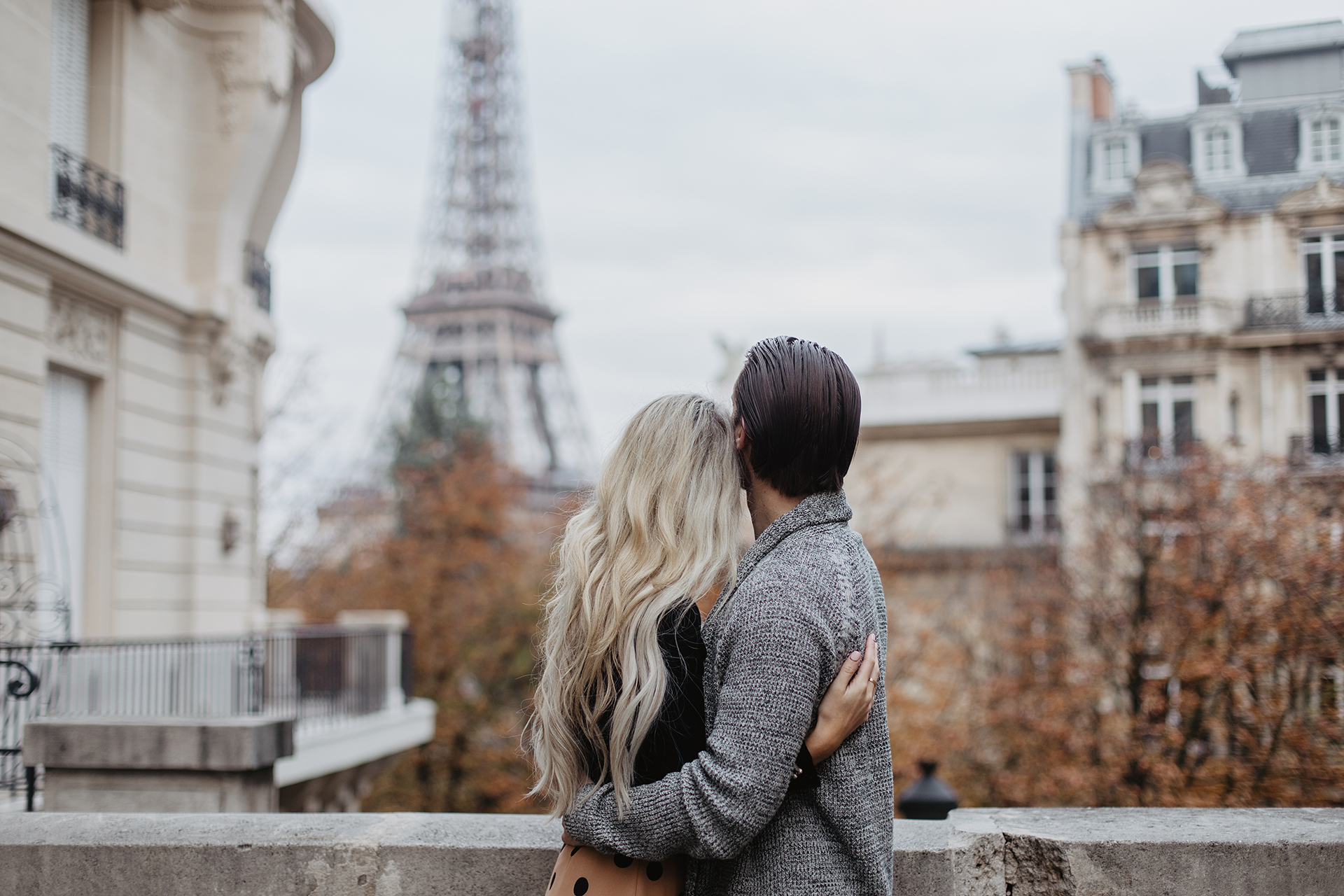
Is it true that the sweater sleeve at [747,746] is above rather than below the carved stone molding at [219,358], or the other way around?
below

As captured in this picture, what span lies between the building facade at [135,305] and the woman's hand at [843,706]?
7.54 meters

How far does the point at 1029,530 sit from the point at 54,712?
21.4 m

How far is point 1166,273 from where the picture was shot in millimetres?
20000

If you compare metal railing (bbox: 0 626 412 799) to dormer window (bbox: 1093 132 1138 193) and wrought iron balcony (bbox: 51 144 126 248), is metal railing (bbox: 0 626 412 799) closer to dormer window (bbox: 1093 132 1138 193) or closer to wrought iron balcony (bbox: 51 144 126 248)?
wrought iron balcony (bbox: 51 144 126 248)

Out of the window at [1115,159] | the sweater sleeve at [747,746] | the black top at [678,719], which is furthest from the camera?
the window at [1115,159]

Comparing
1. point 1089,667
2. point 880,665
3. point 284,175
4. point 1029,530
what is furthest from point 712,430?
point 1029,530

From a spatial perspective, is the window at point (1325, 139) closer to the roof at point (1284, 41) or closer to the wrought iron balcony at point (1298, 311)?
the roof at point (1284, 41)

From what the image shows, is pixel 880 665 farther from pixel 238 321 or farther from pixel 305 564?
pixel 305 564

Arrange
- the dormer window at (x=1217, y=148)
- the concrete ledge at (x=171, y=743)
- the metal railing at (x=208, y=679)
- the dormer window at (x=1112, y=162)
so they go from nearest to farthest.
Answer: the concrete ledge at (x=171, y=743)
the metal railing at (x=208, y=679)
the dormer window at (x=1217, y=148)
the dormer window at (x=1112, y=162)

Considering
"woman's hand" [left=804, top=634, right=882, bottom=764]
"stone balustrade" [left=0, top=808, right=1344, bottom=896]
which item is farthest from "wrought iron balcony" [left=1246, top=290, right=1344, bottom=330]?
"woman's hand" [left=804, top=634, right=882, bottom=764]

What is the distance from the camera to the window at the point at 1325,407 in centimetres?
1452

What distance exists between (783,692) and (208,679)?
27.7 ft

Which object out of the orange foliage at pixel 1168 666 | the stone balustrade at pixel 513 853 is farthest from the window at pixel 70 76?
the orange foliage at pixel 1168 666

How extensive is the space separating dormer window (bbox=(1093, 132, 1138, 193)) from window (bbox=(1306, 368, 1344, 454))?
21.5 feet
